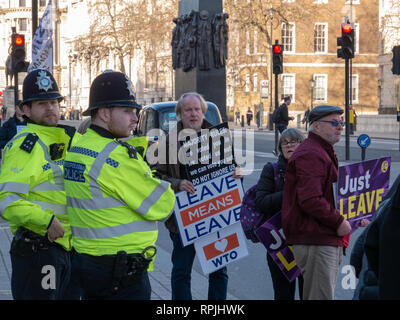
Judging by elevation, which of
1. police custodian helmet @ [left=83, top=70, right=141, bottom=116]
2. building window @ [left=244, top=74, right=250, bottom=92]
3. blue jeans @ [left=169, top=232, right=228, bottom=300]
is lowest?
blue jeans @ [left=169, top=232, right=228, bottom=300]

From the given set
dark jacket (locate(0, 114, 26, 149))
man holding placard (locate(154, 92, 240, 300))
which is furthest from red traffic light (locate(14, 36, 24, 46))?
man holding placard (locate(154, 92, 240, 300))

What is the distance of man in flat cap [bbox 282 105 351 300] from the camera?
14.9ft

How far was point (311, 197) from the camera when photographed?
14.7 ft

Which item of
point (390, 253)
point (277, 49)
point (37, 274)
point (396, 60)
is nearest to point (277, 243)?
point (37, 274)

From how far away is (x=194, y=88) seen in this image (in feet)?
73.0

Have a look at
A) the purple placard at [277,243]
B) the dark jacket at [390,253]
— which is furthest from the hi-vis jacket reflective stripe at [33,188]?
the dark jacket at [390,253]

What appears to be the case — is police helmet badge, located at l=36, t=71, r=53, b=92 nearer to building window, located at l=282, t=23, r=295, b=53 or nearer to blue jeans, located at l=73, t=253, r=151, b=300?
→ blue jeans, located at l=73, t=253, r=151, b=300

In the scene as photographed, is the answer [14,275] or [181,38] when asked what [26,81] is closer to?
[14,275]

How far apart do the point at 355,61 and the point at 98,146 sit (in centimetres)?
5915

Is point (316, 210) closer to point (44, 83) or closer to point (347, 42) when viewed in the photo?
point (44, 83)

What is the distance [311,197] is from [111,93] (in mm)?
1477

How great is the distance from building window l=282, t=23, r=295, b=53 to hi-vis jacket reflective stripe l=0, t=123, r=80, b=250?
56.6 m

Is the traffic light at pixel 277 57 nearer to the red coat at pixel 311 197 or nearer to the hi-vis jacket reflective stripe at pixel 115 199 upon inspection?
the red coat at pixel 311 197

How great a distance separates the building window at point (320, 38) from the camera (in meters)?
60.3
